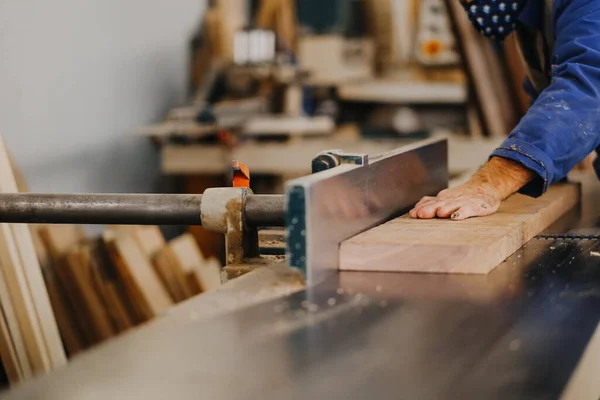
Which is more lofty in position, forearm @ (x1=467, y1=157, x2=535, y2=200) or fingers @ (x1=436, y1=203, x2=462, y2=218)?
forearm @ (x1=467, y1=157, x2=535, y2=200)

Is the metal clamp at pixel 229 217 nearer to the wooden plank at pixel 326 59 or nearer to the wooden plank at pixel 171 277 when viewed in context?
the wooden plank at pixel 171 277

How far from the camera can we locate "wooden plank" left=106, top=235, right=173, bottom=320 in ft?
9.85

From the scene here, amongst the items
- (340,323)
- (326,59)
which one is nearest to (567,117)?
(340,323)

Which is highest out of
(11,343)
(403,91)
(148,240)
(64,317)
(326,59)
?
(326,59)

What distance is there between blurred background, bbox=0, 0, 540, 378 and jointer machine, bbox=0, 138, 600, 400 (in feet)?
3.12

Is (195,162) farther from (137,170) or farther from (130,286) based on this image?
(130,286)

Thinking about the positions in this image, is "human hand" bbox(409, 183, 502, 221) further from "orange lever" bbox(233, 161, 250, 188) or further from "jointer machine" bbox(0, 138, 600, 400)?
"orange lever" bbox(233, 161, 250, 188)

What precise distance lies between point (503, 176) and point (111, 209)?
776 mm

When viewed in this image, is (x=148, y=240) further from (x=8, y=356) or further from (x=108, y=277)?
(x=8, y=356)

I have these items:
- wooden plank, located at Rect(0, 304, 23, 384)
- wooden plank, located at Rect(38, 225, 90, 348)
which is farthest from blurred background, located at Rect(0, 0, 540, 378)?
wooden plank, located at Rect(0, 304, 23, 384)

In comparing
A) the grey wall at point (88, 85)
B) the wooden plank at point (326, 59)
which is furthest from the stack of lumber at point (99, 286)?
the wooden plank at point (326, 59)

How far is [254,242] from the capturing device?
5.08 feet

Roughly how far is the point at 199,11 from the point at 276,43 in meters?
0.58

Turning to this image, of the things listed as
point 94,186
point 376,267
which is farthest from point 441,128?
point 376,267
